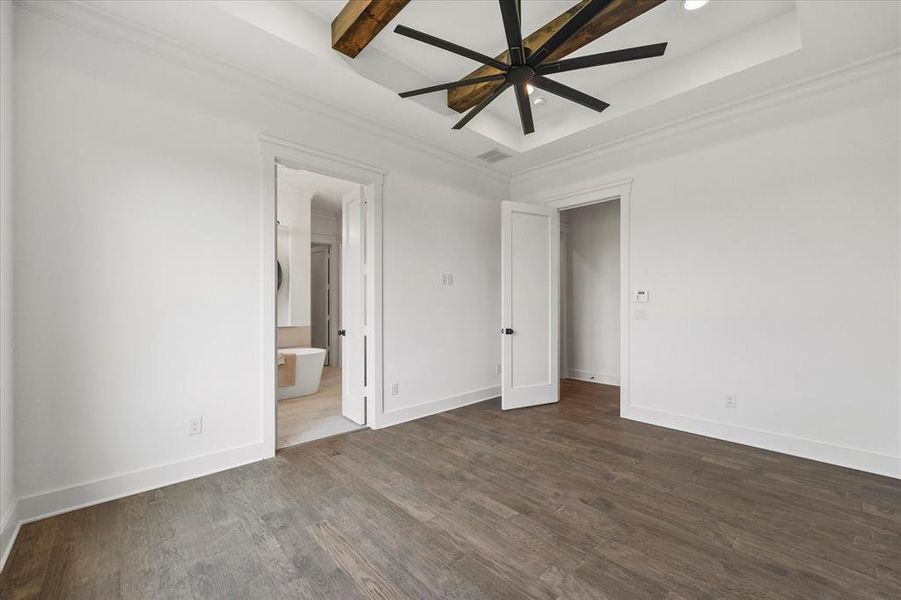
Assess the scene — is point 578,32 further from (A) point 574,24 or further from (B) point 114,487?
(B) point 114,487

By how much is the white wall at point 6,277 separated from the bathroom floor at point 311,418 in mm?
1505

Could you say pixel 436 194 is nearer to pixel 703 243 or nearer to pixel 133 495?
pixel 703 243

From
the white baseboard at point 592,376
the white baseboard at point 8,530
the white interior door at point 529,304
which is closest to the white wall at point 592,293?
the white baseboard at point 592,376

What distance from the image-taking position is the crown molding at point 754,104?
2.69 m

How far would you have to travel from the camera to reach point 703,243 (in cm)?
349

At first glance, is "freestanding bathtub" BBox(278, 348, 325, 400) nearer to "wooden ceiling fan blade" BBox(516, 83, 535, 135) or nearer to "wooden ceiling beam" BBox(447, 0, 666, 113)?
"wooden ceiling beam" BBox(447, 0, 666, 113)

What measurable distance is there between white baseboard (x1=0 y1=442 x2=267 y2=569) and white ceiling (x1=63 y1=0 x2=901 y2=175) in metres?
2.76

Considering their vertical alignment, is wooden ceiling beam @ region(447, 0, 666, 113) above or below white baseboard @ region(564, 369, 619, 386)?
above

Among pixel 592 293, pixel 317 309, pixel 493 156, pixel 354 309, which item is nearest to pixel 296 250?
pixel 317 309

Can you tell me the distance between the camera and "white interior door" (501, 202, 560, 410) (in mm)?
4277

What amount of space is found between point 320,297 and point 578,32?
6.41 m

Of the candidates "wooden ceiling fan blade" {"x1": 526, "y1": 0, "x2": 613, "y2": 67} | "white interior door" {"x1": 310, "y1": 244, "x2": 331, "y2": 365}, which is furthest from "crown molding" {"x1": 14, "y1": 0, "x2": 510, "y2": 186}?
"white interior door" {"x1": 310, "y1": 244, "x2": 331, "y2": 365}

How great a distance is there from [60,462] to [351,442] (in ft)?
5.89

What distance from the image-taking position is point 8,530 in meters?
1.88
